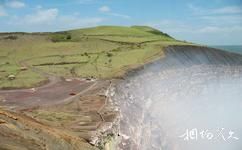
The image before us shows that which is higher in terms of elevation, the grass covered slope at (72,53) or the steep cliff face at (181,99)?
the grass covered slope at (72,53)

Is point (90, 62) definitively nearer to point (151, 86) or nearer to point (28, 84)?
point (151, 86)

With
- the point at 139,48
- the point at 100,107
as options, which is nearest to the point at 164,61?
the point at 139,48

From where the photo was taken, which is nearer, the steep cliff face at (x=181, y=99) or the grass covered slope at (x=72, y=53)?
Result: the steep cliff face at (x=181, y=99)

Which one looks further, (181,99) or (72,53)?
(72,53)

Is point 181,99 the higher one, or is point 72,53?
point 72,53
